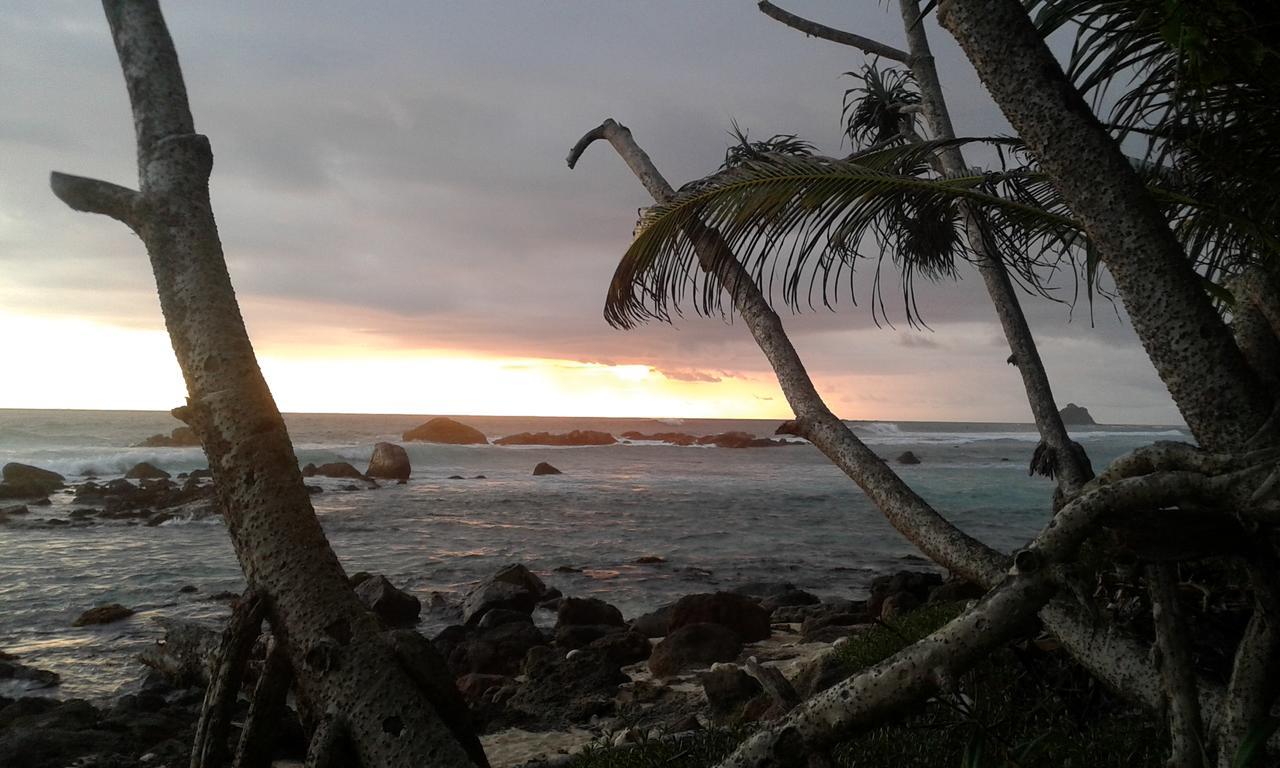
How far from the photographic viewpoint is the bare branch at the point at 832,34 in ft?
27.3

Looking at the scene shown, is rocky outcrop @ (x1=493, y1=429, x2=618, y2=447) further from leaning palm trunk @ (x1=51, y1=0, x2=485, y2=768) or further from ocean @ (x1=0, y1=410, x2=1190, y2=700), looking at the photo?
leaning palm trunk @ (x1=51, y1=0, x2=485, y2=768)

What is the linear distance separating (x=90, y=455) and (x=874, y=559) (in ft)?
165

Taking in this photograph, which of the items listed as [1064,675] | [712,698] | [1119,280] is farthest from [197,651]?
[1064,675]

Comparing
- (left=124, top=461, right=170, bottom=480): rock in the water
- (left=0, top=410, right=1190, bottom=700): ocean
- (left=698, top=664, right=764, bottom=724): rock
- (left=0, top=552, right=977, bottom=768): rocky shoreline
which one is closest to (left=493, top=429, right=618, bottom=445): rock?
(left=0, top=410, right=1190, bottom=700): ocean

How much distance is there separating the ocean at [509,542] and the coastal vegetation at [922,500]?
821 centimetres

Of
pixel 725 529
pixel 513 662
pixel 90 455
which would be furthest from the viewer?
pixel 90 455

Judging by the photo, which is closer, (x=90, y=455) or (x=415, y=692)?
(x=415, y=692)

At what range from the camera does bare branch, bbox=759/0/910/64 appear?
27.3 ft

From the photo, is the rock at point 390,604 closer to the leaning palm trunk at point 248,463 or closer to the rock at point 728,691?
the rock at point 728,691

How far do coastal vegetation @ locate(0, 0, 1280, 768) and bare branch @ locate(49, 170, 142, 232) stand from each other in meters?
0.01

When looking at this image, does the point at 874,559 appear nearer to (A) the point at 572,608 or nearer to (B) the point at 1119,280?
(A) the point at 572,608

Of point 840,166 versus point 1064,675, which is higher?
point 840,166

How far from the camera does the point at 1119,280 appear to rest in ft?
11.1

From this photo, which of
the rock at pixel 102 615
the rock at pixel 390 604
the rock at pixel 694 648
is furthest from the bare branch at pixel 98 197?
the rock at pixel 102 615
